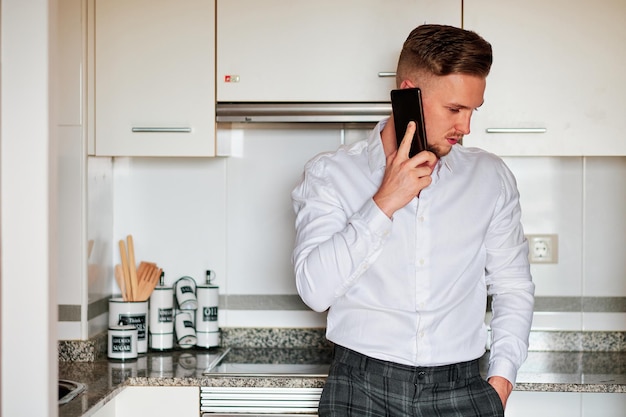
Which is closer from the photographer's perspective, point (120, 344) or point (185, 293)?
point (120, 344)

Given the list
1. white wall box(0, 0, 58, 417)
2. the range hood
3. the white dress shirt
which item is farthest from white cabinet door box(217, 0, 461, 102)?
white wall box(0, 0, 58, 417)

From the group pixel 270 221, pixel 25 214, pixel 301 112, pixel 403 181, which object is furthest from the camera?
pixel 270 221

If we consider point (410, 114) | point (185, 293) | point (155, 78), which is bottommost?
point (185, 293)

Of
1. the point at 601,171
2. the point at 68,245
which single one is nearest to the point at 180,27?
the point at 68,245

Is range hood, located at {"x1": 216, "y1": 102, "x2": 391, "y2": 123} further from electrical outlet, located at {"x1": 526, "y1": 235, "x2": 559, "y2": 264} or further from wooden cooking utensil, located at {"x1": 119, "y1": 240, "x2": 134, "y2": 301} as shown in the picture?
Answer: electrical outlet, located at {"x1": 526, "y1": 235, "x2": 559, "y2": 264}

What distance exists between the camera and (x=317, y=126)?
2.89 metres

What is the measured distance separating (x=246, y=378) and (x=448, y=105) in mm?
1001

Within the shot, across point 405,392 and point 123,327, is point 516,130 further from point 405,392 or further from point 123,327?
point 123,327

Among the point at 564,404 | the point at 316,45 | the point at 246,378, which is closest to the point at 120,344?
the point at 246,378

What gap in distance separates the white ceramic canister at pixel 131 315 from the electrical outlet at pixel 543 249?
4.29 feet

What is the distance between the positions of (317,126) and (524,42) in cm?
75

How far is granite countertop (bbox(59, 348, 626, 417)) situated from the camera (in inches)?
91.3

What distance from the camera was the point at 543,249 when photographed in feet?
9.46

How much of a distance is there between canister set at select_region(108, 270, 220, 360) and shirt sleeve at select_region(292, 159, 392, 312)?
3.29 ft
